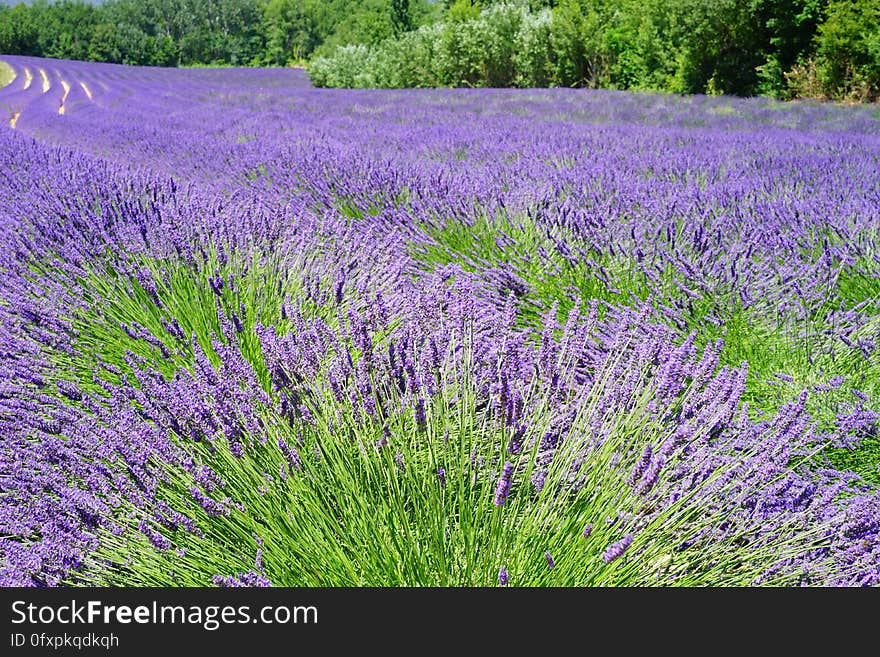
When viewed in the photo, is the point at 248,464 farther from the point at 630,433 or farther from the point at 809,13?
the point at 809,13

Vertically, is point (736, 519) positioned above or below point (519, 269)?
below

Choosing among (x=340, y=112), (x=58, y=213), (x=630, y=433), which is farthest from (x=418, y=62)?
(x=630, y=433)

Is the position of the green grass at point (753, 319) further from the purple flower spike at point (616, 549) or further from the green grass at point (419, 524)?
the purple flower spike at point (616, 549)

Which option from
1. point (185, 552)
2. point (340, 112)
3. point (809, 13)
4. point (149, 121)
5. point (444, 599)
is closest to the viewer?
point (444, 599)

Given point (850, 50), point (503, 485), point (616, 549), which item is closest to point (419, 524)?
point (503, 485)

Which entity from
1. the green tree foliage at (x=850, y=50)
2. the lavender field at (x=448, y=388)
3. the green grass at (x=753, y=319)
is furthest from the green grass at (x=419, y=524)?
the green tree foliage at (x=850, y=50)

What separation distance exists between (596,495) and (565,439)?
0.14 metres

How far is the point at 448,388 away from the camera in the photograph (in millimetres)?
1627

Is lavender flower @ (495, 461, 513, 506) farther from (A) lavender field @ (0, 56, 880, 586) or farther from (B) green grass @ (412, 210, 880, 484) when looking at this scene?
(B) green grass @ (412, 210, 880, 484)

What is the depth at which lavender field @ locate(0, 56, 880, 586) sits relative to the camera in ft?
4.26

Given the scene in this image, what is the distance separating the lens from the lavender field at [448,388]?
1.30m

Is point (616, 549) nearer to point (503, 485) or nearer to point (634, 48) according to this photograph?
point (503, 485)

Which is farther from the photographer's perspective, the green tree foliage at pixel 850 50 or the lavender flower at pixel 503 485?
the green tree foliage at pixel 850 50

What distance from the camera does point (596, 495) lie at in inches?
52.7
